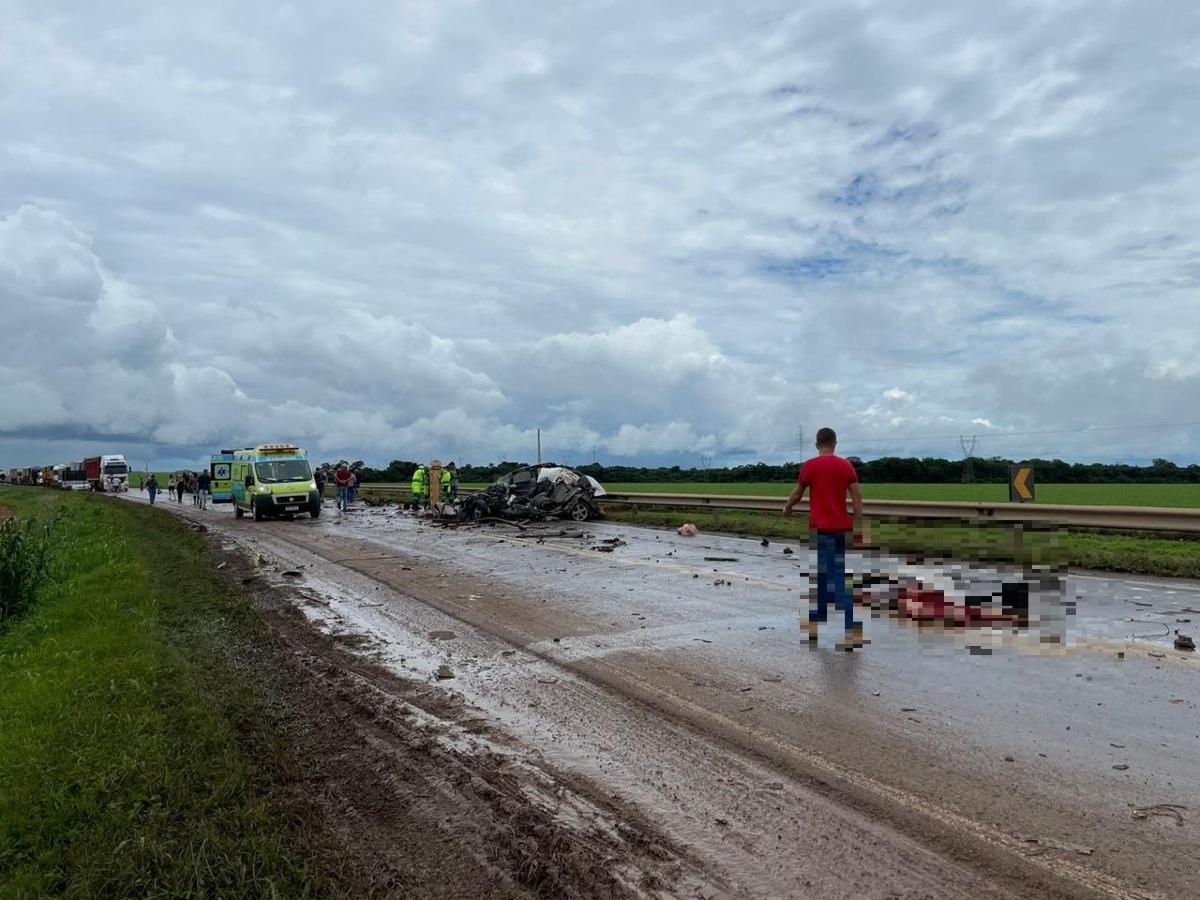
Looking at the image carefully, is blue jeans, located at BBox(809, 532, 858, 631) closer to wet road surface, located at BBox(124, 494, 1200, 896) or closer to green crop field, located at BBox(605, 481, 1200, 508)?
wet road surface, located at BBox(124, 494, 1200, 896)

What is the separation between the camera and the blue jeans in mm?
7625

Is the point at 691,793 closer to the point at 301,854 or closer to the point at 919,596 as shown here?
the point at 301,854

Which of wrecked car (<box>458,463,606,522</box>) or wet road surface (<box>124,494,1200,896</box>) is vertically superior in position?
wrecked car (<box>458,463,606,522</box>)

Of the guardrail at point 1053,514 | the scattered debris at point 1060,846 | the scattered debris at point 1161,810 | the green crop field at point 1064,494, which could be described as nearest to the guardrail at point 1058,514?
the guardrail at point 1053,514

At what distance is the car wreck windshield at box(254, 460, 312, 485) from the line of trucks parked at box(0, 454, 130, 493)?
A: 5016cm

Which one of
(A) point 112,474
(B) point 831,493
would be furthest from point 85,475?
(B) point 831,493

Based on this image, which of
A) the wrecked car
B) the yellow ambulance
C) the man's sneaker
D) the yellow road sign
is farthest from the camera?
the yellow ambulance

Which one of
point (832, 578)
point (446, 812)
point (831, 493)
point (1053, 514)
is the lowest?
point (446, 812)

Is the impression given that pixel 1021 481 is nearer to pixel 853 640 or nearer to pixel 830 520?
pixel 830 520

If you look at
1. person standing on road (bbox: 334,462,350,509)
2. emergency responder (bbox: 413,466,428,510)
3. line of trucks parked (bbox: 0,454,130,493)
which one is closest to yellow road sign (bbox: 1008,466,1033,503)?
emergency responder (bbox: 413,466,428,510)

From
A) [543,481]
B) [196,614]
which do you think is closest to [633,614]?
[196,614]

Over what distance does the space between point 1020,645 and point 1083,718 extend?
1.88 meters

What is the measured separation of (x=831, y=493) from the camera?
783 centimetres

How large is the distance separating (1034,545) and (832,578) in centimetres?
277
